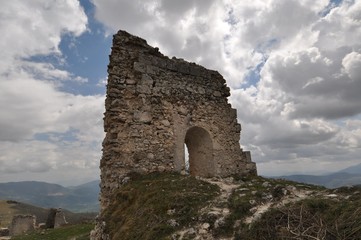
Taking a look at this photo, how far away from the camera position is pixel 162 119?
10.0 m

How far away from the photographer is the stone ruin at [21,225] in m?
24.8

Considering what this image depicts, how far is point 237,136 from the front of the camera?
12.3 metres

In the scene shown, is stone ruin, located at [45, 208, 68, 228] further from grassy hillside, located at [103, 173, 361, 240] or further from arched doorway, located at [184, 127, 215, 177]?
grassy hillside, located at [103, 173, 361, 240]

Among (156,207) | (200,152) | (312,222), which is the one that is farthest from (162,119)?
(312,222)

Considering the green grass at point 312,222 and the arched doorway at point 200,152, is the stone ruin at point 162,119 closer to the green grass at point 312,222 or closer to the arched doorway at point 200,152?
the arched doorway at point 200,152

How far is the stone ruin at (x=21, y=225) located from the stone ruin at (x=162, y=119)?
64.0ft

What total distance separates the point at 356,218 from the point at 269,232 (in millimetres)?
1084

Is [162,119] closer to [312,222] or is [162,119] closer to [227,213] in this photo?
[227,213]

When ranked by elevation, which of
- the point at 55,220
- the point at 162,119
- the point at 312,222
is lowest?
the point at 55,220

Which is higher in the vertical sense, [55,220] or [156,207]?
[156,207]

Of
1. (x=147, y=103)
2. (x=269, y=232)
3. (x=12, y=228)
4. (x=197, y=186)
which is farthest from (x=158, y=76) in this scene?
(x=12, y=228)

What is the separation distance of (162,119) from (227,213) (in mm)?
5230

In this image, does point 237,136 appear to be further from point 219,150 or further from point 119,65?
point 119,65

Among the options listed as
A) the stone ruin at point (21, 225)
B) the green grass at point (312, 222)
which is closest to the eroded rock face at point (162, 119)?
the green grass at point (312, 222)
